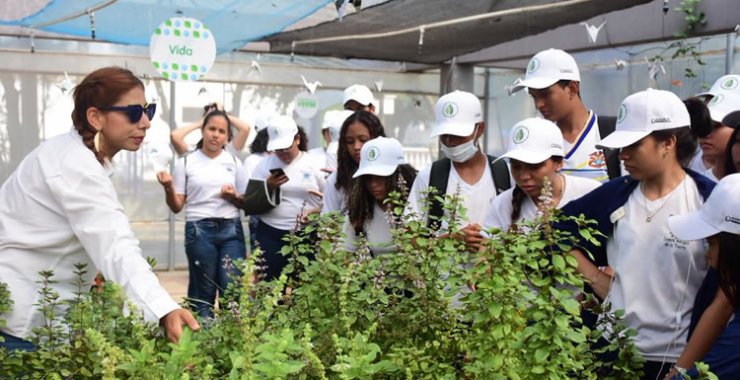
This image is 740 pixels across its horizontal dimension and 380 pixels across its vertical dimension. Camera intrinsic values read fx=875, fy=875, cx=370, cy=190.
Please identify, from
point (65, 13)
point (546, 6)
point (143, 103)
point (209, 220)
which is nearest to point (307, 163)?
point (209, 220)

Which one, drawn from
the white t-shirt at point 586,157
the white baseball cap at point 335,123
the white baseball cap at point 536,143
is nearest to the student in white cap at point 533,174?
the white baseball cap at point 536,143

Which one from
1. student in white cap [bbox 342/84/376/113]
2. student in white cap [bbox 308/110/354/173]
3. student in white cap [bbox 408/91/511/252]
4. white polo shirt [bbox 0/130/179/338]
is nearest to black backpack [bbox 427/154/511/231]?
student in white cap [bbox 408/91/511/252]

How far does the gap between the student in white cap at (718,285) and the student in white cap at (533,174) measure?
0.90 metres

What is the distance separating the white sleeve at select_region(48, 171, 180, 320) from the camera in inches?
98.0

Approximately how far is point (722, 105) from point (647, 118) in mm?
1573

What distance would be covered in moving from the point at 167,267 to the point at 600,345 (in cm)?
897

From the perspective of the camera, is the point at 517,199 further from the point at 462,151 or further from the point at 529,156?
the point at 462,151

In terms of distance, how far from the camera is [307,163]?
21.1 feet

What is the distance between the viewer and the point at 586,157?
3.97 meters

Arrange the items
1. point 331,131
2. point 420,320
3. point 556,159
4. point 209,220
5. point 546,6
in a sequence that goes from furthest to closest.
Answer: point 331,131, point 209,220, point 546,6, point 556,159, point 420,320

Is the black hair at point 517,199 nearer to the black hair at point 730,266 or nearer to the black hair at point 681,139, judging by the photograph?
the black hair at point 681,139

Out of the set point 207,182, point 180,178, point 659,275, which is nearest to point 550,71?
point 659,275

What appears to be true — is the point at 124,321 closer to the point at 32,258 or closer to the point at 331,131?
the point at 32,258

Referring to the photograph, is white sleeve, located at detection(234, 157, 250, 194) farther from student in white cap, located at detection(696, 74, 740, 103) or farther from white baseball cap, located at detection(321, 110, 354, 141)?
student in white cap, located at detection(696, 74, 740, 103)
